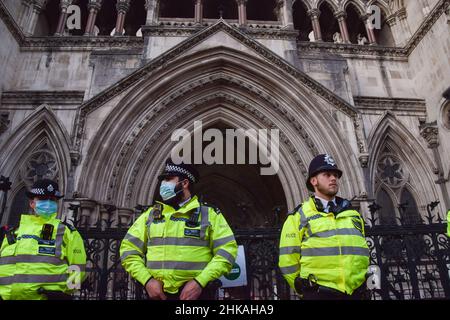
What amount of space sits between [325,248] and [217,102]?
379 inches

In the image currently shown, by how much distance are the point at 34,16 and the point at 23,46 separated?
5.91ft

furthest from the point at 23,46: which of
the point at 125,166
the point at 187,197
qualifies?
the point at 187,197

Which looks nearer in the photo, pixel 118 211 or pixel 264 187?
pixel 118 211

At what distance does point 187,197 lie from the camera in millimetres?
3492

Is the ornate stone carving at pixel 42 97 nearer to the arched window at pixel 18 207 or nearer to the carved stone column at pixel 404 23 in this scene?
the arched window at pixel 18 207

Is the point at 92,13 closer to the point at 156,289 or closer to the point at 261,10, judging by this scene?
the point at 261,10

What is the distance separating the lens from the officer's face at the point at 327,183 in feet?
11.1

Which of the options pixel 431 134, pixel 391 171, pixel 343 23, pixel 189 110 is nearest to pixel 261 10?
pixel 343 23

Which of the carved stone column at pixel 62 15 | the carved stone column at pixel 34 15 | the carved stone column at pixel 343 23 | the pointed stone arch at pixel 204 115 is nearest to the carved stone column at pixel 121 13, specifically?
the carved stone column at pixel 62 15

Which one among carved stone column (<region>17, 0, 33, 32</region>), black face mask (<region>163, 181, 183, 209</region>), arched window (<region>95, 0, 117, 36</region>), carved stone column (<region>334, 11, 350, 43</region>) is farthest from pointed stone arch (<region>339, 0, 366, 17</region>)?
black face mask (<region>163, 181, 183, 209</region>)

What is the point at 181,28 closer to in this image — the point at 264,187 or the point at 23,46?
the point at 23,46

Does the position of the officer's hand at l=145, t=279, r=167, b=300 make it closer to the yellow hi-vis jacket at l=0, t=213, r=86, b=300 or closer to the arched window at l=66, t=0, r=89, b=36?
the yellow hi-vis jacket at l=0, t=213, r=86, b=300

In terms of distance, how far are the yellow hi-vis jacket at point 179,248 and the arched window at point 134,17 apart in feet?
46.8

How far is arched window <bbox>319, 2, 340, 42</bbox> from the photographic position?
15.6 meters
